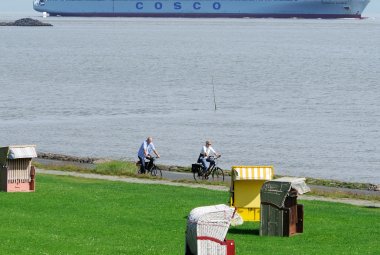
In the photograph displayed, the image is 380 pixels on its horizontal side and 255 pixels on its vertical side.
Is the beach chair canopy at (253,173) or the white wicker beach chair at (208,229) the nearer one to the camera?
the white wicker beach chair at (208,229)

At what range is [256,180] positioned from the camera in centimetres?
2542

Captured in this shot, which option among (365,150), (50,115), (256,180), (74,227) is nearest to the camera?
(74,227)

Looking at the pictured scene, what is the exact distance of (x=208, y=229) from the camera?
49.4 ft

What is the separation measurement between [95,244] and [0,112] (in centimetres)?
→ 6784

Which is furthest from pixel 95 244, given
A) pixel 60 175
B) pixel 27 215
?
pixel 60 175

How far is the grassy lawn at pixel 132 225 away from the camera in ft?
67.7

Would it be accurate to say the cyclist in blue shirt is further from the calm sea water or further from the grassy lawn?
the calm sea water

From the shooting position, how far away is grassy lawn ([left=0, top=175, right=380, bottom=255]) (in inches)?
812

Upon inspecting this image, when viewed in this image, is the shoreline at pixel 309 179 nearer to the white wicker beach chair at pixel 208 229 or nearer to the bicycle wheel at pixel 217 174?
the bicycle wheel at pixel 217 174

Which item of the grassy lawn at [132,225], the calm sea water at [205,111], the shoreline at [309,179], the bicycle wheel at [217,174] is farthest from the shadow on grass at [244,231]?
the calm sea water at [205,111]

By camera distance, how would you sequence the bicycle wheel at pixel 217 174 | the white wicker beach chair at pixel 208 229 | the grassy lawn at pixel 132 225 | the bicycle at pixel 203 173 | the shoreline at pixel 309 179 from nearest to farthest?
the white wicker beach chair at pixel 208 229, the grassy lawn at pixel 132 225, the bicycle at pixel 203 173, the shoreline at pixel 309 179, the bicycle wheel at pixel 217 174

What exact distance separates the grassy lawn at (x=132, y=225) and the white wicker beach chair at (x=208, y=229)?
4.82m

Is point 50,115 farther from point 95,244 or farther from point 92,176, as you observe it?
point 95,244

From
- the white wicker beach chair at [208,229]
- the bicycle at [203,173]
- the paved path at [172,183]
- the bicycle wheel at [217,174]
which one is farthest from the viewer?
the bicycle wheel at [217,174]
